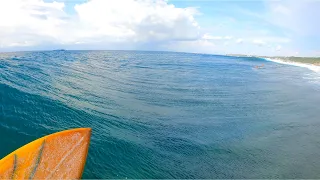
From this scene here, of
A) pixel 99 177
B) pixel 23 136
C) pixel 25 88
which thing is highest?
pixel 25 88

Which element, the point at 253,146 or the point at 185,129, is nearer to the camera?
the point at 253,146

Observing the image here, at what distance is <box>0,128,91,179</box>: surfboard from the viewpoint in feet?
31.1

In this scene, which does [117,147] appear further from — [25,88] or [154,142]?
[25,88]

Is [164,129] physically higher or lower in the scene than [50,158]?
lower

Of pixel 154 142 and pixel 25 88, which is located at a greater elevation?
pixel 25 88

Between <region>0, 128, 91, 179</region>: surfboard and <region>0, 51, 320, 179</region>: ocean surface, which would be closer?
<region>0, 128, 91, 179</region>: surfboard

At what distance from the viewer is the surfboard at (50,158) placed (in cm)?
948

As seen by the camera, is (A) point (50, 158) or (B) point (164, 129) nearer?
(A) point (50, 158)

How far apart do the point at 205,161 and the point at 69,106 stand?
12487mm

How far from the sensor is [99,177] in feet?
38.4

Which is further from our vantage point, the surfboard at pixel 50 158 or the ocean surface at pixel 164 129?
the ocean surface at pixel 164 129

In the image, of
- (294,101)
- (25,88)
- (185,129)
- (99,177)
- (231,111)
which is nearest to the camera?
(99,177)

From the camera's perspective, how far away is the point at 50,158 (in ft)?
33.6

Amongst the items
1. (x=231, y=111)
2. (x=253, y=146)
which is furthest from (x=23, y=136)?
(x=231, y=111)
